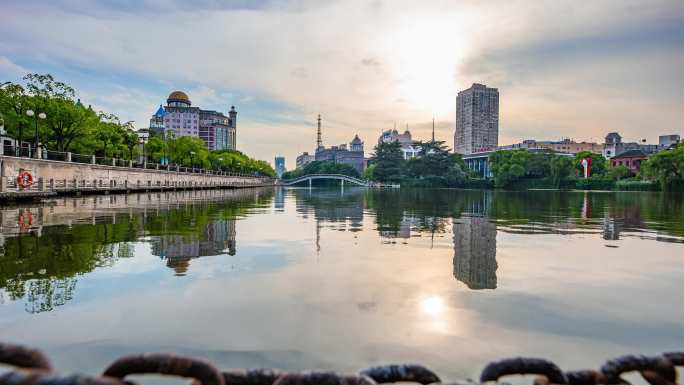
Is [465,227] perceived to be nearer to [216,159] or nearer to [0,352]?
[0,352]

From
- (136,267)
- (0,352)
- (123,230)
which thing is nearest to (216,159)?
(123,230)

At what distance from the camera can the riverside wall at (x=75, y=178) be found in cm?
2969

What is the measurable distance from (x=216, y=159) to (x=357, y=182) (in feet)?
191

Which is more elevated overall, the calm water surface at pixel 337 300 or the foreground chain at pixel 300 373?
the foreground chain at pixel 300 373

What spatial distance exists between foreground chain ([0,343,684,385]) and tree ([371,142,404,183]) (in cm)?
11937

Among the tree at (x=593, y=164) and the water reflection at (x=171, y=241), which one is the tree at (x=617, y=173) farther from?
the water reflection at (x=171, y=241)

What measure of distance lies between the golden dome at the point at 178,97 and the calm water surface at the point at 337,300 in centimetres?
18669

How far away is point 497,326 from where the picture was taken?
5270mm

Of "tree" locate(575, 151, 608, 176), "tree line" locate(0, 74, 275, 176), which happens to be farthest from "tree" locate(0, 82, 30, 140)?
"tree" locate(575, 151, 608, 176)

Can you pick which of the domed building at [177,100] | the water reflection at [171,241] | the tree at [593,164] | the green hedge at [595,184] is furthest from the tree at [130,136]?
the domed building at [177,100]

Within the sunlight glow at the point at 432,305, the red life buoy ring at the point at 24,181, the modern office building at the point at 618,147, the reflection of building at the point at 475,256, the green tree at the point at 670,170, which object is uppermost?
the modern office building at the point at 618,147

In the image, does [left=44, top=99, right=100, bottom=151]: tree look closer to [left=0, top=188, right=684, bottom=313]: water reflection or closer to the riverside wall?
A: the riverside wall

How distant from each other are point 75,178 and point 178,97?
155 metres

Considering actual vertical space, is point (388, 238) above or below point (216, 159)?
below
